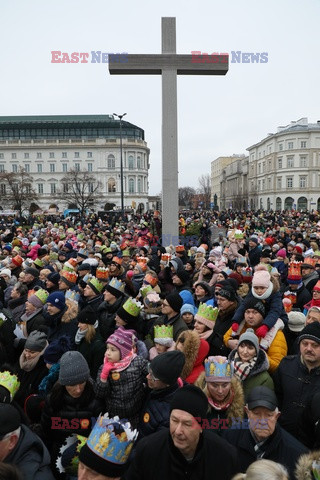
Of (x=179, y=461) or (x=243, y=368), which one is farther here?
(x=243, y=368)

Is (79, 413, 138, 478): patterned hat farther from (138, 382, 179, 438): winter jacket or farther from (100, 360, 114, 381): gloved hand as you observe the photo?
(100, 360, 114, 381): gloved hand

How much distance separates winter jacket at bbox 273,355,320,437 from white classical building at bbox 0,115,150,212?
2986 inches

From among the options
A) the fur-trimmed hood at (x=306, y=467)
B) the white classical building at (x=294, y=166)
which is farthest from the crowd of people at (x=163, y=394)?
the white classical building at (x=294, y=166)

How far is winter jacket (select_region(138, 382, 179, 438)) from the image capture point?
2.85 meters

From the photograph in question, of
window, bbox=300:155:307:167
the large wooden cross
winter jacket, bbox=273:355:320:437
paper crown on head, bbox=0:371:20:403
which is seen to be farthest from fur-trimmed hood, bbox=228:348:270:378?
window, bbox=300:155:307:167

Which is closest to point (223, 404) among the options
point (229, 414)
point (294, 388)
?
point (229, 414)

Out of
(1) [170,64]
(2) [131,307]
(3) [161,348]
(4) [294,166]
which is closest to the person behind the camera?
(3) [161,348]

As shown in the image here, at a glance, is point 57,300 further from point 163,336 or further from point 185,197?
point 185,197

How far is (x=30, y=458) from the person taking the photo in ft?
8.21

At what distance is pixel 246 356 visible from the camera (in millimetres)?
3229

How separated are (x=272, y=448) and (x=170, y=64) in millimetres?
11547

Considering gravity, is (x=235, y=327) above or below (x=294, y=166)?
below

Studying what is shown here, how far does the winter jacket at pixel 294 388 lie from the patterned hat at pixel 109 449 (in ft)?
5.09

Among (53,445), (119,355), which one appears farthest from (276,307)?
(53,445)
